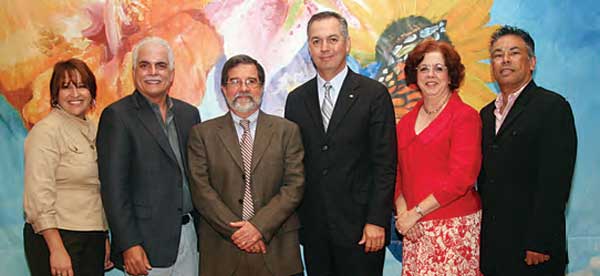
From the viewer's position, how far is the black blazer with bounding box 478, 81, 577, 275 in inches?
98.2

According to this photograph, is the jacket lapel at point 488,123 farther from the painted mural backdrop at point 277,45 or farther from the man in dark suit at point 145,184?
the man in dark suit at point 145,184

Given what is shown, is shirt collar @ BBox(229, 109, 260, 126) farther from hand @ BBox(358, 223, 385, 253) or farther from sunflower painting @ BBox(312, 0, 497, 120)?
sunflower painting @ BBox(312, 0, 497, 120)

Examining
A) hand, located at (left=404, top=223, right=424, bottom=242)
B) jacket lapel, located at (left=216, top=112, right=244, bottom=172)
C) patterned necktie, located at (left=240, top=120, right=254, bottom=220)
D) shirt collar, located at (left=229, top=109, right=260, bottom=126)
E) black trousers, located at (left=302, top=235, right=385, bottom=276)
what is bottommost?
black trousers, located at (left=302, top=235, right=385, bottom=276)

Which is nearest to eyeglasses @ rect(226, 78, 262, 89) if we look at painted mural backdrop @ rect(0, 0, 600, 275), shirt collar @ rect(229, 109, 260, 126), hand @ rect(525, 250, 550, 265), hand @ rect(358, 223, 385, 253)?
shirt collar @ rect(229, 109, 260, 126)

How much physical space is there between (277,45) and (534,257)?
228 cm

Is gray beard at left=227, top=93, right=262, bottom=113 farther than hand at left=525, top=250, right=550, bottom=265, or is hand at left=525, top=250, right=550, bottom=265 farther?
Answer: gray beard at left=227, top=93, right=262, bottom=113

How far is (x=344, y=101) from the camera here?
276cm

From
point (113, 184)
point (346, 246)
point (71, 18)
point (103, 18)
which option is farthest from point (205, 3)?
point (346, 246)

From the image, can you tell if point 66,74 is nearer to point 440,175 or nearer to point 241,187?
point 241,187

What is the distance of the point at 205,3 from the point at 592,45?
290cm

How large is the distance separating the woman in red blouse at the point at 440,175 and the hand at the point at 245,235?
787 millimetres

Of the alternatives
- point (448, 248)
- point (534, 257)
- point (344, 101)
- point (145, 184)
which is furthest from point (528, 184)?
point (145, 184)

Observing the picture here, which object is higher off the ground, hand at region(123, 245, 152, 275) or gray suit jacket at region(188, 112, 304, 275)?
gray suit jacket at region(188, 112, 304, 275)

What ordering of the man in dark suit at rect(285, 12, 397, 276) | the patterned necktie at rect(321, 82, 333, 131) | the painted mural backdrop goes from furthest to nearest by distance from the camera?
the painted mural backdrop, the patterned necktie at rect(321, 82, 333, 131), the man in dark suit at rect(285, 12, 397, 276)
